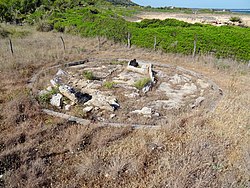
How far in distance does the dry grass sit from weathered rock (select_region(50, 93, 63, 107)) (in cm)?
53

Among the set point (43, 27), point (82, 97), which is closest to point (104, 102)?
point (82, 97)

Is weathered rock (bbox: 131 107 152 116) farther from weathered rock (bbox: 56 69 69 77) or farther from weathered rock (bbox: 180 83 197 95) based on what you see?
weathered rock (bbox: 56 69 69 77)

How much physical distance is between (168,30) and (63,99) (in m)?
10.4

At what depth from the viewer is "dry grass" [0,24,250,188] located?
4.27 meters

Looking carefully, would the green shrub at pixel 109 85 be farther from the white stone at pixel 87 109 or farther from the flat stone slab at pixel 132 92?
the white stone at pixel 87 109

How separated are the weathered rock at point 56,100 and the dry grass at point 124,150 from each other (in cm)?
53

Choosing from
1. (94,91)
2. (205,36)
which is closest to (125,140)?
(94,91)

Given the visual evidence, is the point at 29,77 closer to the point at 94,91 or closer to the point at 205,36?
the point at 94,91

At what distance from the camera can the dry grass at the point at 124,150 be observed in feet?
14.0

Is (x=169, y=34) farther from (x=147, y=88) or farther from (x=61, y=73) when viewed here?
(x=61, y=73)

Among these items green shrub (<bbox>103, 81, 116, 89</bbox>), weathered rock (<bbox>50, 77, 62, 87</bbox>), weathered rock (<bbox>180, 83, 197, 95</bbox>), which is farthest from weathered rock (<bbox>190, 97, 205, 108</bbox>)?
weathered rock (<bbox>50, 77, 62, 87</bbox>)

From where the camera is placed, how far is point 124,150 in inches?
201

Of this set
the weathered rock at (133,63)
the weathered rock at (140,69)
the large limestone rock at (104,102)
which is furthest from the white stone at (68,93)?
the weathered rock at (133,63)

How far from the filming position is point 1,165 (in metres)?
4.61
